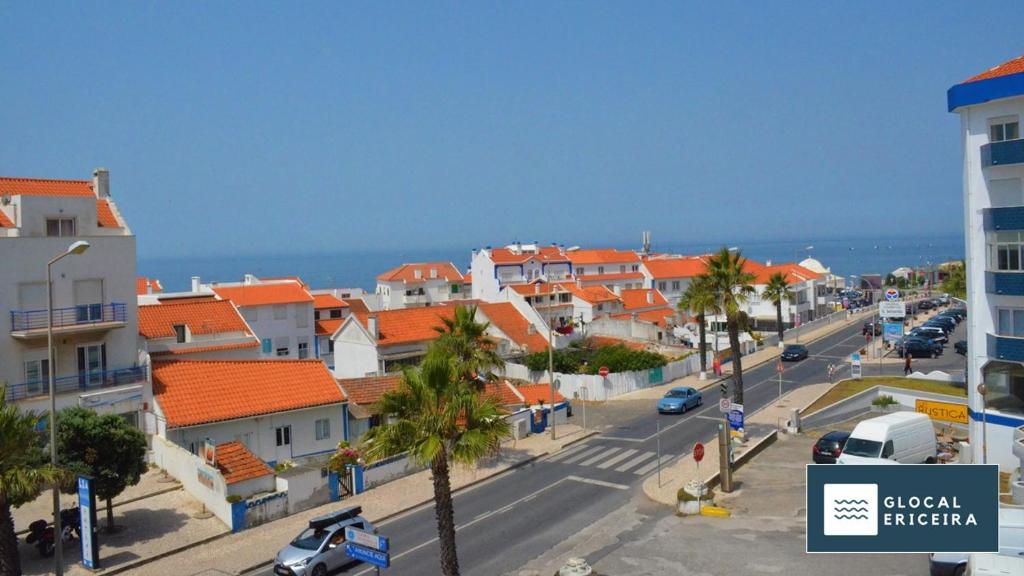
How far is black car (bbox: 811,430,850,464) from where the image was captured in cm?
2734

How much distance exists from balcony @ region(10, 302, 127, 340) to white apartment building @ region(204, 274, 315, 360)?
79.4 ft

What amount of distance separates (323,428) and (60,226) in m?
13.8

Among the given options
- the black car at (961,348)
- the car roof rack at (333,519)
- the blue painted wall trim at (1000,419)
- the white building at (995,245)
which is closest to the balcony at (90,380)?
the car roof rack at (333,519)

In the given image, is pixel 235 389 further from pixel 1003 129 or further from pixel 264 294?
pixel 1003 129

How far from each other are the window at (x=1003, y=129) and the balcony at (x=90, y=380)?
112 ft

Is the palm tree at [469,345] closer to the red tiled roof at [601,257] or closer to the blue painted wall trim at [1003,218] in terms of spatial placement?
the blue painted wall trim at [1003,218]

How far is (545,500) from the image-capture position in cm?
2777

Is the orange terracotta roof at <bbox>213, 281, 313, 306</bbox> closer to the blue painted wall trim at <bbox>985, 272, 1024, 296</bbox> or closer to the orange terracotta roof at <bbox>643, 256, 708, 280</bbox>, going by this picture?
the orange terracotta roof at <bbox>643, 256, 708, 280</bbox>

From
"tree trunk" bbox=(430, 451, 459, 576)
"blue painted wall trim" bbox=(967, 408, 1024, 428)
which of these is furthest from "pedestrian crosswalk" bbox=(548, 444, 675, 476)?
"tree trunk" bbox=(430, 451, 459, 576)

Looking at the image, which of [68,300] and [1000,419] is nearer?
[1000,419]

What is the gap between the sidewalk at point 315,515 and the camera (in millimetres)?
22984

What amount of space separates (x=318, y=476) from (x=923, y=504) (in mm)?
21908

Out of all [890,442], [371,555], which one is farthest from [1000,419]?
[371,555]

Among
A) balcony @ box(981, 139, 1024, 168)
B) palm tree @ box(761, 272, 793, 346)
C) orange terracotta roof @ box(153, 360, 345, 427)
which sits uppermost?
balcony @ box(981, 139, 1024, 168)
